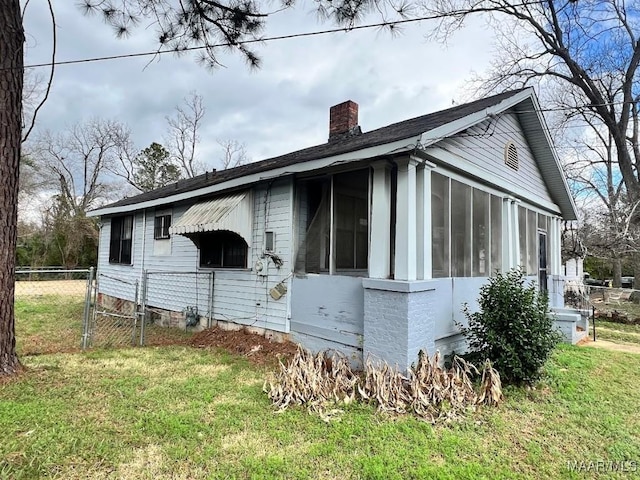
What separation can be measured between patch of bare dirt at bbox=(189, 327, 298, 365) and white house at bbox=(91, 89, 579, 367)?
0.25 m

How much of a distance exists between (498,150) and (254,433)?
23.5 feet

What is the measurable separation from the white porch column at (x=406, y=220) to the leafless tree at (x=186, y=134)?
27.7 metres

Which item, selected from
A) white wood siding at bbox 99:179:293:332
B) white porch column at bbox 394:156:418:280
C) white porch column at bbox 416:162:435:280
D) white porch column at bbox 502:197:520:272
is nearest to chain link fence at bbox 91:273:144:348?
white wood siding at bbox 99:179:293:332

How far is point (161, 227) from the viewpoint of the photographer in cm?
1006

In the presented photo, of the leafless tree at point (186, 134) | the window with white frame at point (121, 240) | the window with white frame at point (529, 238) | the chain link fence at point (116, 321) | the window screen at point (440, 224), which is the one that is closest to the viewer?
the window screen at point (440, 224)

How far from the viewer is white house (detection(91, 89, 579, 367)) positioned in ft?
16.8

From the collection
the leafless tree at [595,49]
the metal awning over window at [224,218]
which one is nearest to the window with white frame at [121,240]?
the metal awning over window at [224,218]

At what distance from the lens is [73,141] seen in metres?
30.8

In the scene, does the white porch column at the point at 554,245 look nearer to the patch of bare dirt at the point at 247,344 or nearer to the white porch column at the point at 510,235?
the white porch column at the point at 510,235

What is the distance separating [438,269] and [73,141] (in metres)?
34.9

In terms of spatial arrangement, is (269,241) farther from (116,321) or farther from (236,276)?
(116,321)

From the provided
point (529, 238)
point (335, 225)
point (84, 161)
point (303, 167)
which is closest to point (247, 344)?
point (335, 225)

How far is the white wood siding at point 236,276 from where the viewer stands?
6.61m

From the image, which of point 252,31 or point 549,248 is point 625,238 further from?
point 252,31
